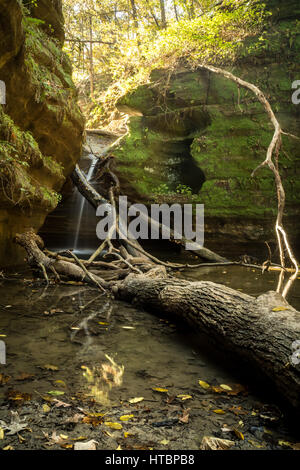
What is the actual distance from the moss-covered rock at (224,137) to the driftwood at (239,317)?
6625 mm

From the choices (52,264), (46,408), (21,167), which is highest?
(21,167)

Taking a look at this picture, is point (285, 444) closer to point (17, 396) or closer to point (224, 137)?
point (17, 396)

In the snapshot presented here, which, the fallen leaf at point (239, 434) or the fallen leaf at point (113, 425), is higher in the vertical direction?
the fallen leaf at point (113, 425)

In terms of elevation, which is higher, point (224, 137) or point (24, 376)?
point (224, 137)

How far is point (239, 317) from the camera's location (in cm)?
301

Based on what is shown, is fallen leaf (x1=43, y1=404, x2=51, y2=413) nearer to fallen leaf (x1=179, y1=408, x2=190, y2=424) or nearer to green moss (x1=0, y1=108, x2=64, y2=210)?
fallen leaf (x1=179, y1=408, x2=190, y2=424)

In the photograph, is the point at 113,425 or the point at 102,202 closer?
the point at 113,425

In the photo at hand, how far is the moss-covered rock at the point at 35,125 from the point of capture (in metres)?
5.55

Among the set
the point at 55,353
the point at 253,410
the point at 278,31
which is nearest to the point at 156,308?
the point at 55,353

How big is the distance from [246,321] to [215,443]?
1.31 metres

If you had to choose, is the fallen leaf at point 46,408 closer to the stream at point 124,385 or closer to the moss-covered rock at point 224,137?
the stream at point 124,385

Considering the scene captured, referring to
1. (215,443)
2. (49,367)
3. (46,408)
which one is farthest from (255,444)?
(49,367)

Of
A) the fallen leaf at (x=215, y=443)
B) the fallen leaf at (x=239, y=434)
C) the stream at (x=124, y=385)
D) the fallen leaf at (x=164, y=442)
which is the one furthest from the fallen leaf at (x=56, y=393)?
the fallen leaf at (x=239, y=434)

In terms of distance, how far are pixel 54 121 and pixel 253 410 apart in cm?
727
